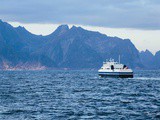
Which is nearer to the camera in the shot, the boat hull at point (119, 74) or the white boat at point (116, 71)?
the boat hull at point (119, 74)

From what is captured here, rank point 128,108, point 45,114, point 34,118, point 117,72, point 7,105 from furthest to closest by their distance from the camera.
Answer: point 117,72 < point 7,105 < point 128,108 < point 45,114 < point 34,118

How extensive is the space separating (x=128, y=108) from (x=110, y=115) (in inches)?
251

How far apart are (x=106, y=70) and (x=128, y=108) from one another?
117 meters

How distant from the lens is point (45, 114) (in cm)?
4719

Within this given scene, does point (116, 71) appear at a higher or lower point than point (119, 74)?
higher

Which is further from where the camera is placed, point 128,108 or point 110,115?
point 128,108

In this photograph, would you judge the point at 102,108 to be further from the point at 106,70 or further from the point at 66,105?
the point at 106,70

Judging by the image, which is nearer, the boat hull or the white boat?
the boat hull

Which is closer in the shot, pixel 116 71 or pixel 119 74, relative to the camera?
pixel 119 74

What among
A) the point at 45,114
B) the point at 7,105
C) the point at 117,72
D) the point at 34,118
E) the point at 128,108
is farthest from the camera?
the point at 117,72

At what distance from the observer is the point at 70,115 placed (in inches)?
1841

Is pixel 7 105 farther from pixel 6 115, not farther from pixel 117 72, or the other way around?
pixel 117 72

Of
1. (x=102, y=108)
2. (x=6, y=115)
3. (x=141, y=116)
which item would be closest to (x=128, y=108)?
(x=102, y=108)

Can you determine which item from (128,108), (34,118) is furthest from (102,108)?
(34,118)
